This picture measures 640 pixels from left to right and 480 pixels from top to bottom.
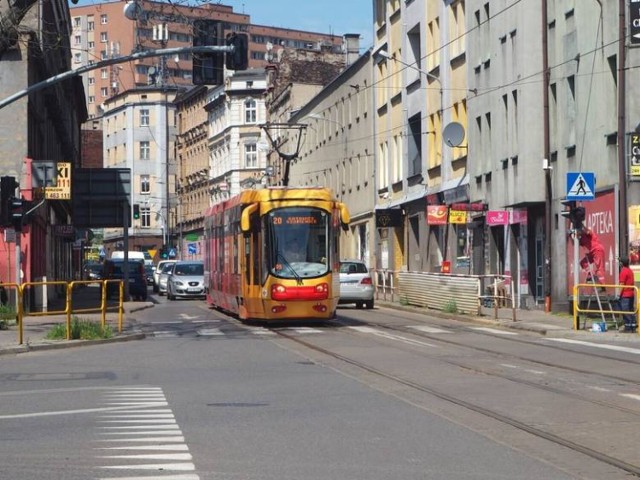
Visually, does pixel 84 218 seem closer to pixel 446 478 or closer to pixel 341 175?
pixel 341 175

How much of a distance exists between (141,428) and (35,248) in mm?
33616

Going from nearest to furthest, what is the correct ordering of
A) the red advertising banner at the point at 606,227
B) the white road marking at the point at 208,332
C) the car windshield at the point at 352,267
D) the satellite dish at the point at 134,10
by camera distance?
the satellite dish at the point at 134,10
the white road marking at the point at 208,332
the red advertising banner at the point at 606,227
the car windshield at the point at 352,267

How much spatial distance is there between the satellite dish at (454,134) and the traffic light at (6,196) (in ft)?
66.3

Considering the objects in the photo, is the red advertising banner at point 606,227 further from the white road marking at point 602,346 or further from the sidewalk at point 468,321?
the white road marking at point 602,346

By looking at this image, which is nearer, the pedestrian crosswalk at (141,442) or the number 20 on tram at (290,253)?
the pedestrian crosswalk at (141,442)

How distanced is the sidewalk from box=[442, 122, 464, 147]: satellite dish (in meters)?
8.23

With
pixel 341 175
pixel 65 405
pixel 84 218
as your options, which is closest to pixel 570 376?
pixel 65 405

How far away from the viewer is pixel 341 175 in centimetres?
7562

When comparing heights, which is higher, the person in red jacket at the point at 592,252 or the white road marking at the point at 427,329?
the person in red jacket at the point at 592,252

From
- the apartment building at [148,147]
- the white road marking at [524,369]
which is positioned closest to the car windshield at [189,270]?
the white road marking at [524,369]

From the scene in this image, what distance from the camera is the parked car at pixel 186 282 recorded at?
5681cm

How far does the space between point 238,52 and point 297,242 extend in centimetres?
495

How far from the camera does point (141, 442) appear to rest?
1084 centimetres

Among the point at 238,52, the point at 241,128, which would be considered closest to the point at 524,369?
the point at 238,52
